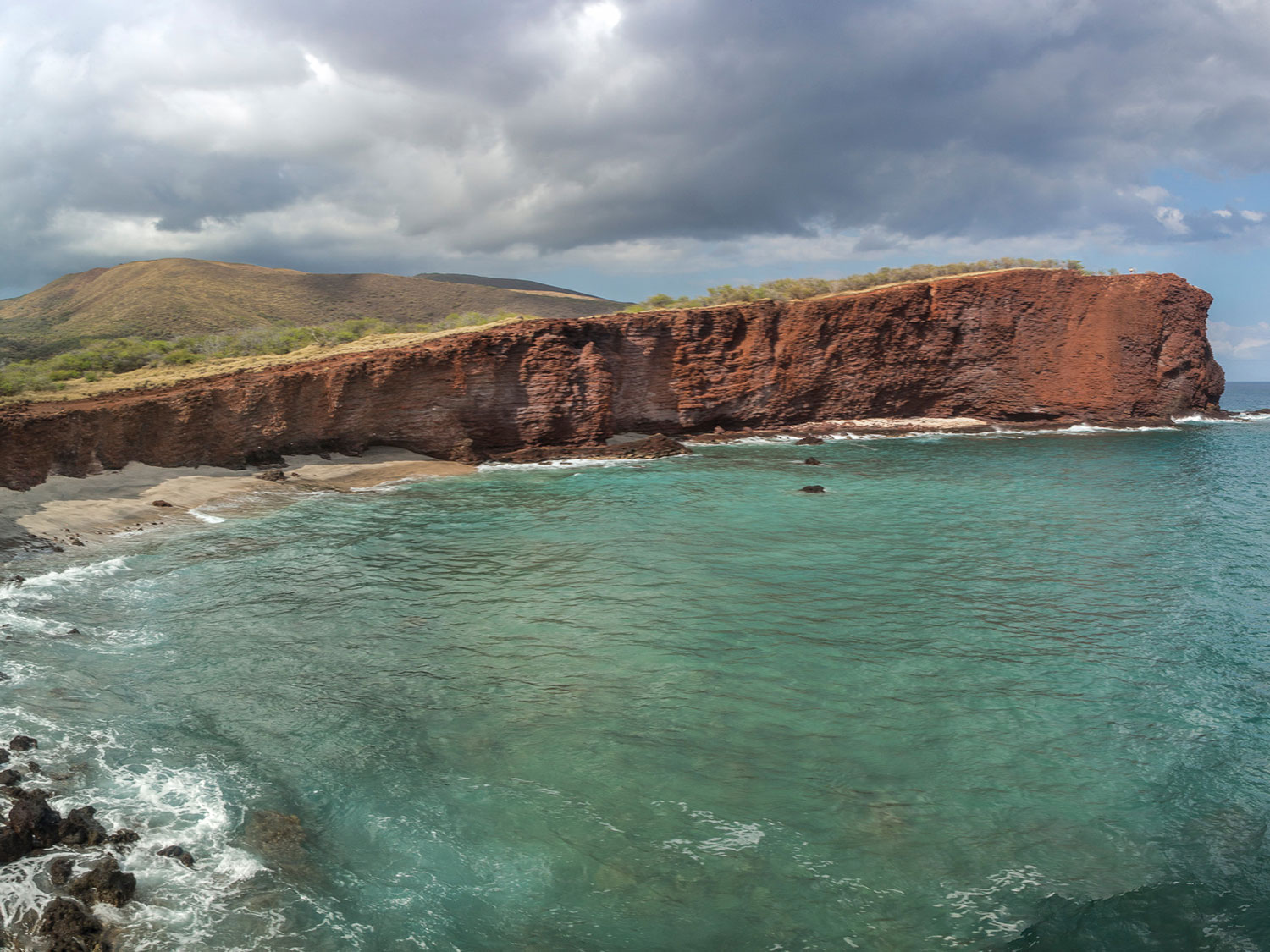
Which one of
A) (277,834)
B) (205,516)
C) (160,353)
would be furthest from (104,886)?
(160,353)

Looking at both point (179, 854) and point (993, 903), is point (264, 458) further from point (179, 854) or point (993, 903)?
point (993, 903)

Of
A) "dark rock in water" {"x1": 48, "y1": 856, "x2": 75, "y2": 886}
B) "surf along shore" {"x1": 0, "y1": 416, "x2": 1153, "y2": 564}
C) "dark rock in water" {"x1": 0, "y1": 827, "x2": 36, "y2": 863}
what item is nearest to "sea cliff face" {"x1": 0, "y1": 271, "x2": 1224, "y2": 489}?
"surf along shore" {"x1": 0, "y1": 416, "x2": 1153, "y2": 564}

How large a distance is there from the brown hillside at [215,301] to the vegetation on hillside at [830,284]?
46.6m

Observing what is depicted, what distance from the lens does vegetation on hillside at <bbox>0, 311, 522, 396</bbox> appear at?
2720cm

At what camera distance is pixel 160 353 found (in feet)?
116

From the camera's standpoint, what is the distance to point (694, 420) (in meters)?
39.0

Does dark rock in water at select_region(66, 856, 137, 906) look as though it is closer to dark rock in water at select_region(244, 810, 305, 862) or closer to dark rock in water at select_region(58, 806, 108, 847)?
dark rock in water at select_region(58, 806, 108, 847)

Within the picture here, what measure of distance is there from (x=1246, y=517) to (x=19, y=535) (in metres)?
29.1

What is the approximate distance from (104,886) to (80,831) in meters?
0.89

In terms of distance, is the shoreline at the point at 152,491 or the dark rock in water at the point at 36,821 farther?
the shoreline at the point at 152,491

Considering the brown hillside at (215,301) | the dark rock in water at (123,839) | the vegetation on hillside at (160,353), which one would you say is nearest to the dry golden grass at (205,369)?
the vegetation on hillside at (160,353)

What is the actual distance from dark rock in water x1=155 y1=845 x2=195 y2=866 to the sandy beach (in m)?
13.9

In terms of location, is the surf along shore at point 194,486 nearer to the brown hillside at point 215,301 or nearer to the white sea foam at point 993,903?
the white sea foam at point 993,903

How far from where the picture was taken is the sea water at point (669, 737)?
211 inches
